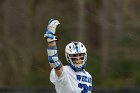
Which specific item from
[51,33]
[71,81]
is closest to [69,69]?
[71,81]

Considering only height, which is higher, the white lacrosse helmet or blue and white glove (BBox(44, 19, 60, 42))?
blue and white glove (BBox(44, 19, 60, 42))

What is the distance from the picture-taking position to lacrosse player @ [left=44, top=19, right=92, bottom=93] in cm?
739

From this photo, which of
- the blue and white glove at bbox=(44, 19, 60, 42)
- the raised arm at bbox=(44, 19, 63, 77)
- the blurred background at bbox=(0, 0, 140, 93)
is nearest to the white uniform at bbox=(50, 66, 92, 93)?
the raised arm at bbox=(44, 19, 63, 77)

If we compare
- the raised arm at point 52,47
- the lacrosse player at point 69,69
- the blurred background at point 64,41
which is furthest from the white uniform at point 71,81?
the blurred background at point 64,41

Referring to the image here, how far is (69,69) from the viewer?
25.4ft

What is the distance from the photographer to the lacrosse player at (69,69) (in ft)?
24.3

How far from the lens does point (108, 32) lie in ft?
88.8

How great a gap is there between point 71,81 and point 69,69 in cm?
18

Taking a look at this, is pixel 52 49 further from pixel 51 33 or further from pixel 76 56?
pixel 76 56

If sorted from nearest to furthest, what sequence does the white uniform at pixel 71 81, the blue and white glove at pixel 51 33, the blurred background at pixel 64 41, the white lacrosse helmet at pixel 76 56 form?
the blue and white glove at pixel 51 33 → the white uniform at pixel 71 81 → the white lacrosse helmet at pixel 76 56 → the blurred background at pixel 64 41

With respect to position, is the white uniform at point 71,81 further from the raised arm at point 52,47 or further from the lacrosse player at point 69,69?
the raised arm at point 52,47

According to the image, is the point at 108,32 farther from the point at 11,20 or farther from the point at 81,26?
the point at 11,20

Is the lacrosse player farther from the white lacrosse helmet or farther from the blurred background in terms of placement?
the blurred background

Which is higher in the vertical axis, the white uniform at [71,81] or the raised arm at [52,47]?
the raised arm at [52,47]
